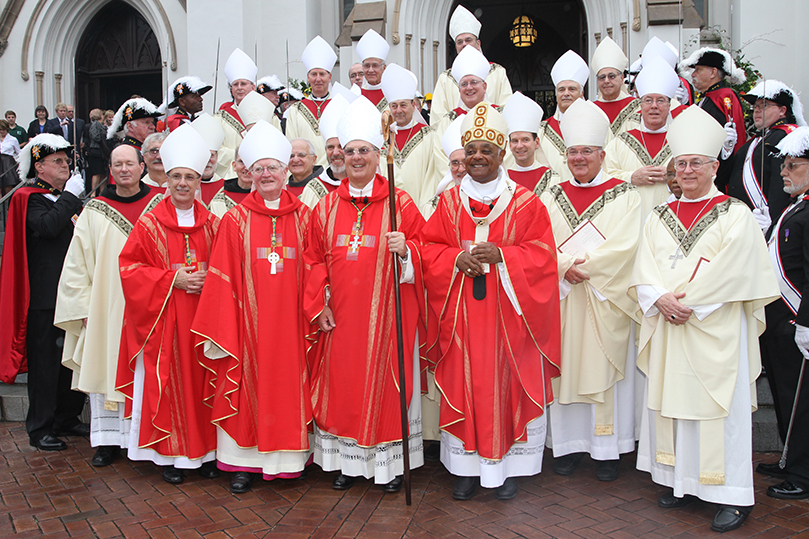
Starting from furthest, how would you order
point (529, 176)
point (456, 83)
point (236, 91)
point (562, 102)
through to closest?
point (236, 91) < point (456, 83) < point (562, 102) < point (529, 176)

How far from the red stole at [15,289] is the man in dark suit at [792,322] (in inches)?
217

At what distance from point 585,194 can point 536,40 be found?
41.6 feet

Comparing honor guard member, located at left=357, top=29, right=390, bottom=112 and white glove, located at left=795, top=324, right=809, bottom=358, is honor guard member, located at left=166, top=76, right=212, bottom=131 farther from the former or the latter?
white glove, located at left=795, top=324, right=809, bottom=358

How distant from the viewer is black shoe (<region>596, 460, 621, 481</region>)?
4992 millimetres

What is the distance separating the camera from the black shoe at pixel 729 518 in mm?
4180

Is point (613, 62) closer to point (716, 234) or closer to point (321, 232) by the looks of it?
point (716, 234)

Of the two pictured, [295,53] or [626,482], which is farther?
[295,53]

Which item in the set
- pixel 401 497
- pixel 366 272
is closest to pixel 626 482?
pixel 401 497

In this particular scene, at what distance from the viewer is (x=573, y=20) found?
1644 centimetres

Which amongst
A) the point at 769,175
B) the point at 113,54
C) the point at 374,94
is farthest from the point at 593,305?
the point at 113,54

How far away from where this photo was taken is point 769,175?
5.92 meters

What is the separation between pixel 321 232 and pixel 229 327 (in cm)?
85

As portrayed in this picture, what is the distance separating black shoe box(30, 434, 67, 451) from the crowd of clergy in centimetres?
56

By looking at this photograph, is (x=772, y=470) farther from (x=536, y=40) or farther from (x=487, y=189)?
(x=536, y=40)
